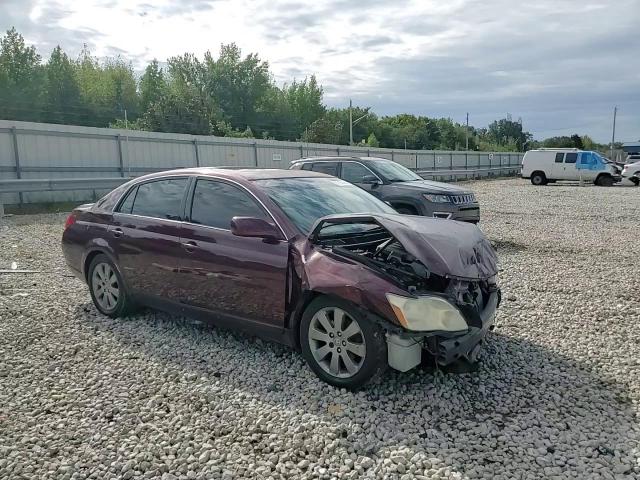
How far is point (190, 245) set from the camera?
4.53 m

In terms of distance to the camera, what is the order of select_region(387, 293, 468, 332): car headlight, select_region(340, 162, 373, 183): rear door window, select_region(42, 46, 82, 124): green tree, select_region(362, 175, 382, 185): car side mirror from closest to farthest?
select_region(387, 293, 468, 332): car headlight < select_region(362, 175, 382, 185): car side mirror < select_region(340, 162, 373, 183): rear door window < select_region(42, 46, 82, 124): green tree

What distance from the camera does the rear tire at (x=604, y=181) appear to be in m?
28.5

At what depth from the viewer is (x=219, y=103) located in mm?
63094

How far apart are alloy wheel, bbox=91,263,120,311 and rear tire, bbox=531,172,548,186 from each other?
94.7 ft

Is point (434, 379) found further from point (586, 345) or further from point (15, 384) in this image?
point (15, 384)

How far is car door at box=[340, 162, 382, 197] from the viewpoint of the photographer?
9.91 meters

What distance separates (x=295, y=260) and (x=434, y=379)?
1.37 metres

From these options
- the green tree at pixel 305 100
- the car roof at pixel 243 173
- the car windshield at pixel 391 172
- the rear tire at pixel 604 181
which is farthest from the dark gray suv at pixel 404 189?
the green tree at pixel 305 100

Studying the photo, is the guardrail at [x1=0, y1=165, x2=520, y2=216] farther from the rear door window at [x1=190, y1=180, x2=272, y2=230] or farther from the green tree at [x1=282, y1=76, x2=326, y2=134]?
the green tree at [x1=282, y1=76, x2=326, y2=134]

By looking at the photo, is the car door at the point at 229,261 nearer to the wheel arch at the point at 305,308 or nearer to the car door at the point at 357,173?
the wheel arch at the point at 305,308

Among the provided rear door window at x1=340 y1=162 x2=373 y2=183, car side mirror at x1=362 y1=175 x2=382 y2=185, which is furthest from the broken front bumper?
rear door window at x1=340 y1=162 x2=373 y2=183

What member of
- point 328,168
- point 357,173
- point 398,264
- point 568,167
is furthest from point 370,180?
point 568,167

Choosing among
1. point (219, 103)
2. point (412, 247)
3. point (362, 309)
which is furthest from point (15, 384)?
point (219, 103)

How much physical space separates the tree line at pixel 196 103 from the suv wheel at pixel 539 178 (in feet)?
76.0
